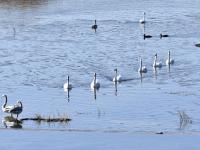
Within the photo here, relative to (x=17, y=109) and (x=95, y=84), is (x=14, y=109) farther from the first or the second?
(x=95, y=84)

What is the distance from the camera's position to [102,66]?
1350 inches

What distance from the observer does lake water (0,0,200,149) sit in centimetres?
2330

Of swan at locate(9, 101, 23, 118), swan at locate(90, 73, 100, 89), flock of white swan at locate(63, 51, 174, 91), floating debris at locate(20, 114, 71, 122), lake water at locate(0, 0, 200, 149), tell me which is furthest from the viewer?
swan at locate(90, 73, 100, 89)

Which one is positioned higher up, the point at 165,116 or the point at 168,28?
the point at 168,28

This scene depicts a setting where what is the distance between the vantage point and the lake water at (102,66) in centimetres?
2330


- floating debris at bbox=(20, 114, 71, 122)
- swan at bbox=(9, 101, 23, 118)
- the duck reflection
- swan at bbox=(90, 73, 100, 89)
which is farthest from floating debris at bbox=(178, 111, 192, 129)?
swan at bbox=(90, 73, 100, 89)

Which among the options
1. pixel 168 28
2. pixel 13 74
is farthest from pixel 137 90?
pixel 168 28

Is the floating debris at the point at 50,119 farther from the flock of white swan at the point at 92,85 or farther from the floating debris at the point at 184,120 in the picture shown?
the floating debris at the point at 184,120

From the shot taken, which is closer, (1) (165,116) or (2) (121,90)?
(1) (165,116)

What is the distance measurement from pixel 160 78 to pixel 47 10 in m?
32.7

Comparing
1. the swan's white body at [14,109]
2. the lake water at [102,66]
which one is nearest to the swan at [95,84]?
the lake water at [102,66]

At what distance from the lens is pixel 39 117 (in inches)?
867

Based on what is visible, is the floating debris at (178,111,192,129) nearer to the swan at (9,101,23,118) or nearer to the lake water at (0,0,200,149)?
the lake water at (0,0,200,149)

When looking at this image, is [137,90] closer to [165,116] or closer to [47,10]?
[165,116]
